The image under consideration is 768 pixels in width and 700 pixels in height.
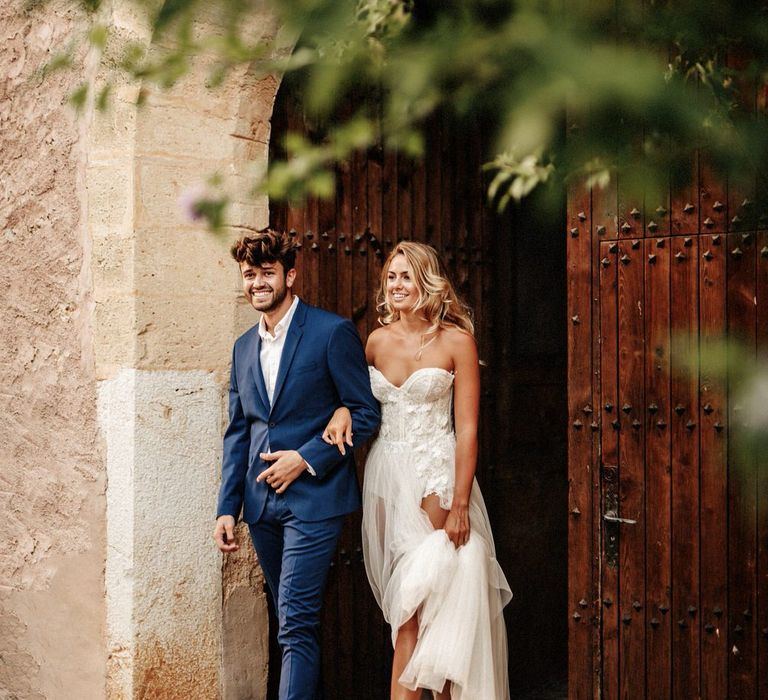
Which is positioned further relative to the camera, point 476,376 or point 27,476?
point 27,476

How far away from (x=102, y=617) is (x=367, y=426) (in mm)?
1325

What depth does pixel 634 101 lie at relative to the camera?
0.70m

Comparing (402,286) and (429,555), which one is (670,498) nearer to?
(429,555)

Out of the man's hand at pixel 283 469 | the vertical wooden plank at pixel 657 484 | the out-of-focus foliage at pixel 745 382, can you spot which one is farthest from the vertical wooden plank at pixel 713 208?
the out-of-focus foliage at pixel 745 382

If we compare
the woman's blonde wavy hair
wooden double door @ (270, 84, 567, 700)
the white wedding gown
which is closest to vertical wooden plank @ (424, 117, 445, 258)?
wooden double door @ (270, 84, 567, 700)

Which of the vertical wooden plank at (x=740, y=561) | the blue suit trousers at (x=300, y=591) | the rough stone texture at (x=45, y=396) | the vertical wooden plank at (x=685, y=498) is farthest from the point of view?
the rough stone texture at (x=45, y=396)

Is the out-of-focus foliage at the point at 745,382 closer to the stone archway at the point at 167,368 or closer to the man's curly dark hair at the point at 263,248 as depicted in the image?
the man's curly dark hair at the point at 263,248

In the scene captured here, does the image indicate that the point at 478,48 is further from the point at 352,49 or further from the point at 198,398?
the point at 198,398

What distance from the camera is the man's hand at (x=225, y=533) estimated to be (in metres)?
3.70

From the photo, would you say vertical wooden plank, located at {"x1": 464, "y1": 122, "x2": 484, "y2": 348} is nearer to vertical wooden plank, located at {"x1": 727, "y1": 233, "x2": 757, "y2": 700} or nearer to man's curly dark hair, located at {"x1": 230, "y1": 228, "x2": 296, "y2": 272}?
man's curly dark hair, located at {"x1": 230, "y1": 228, "x2": 296, "y2": 272}

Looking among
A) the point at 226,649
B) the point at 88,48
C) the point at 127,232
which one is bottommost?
the point at 226,649

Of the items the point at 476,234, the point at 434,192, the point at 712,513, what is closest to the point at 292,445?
the point at 712,513

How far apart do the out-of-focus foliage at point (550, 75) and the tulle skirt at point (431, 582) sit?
108 inches

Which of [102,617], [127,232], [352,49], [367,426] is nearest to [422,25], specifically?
[352,49]
